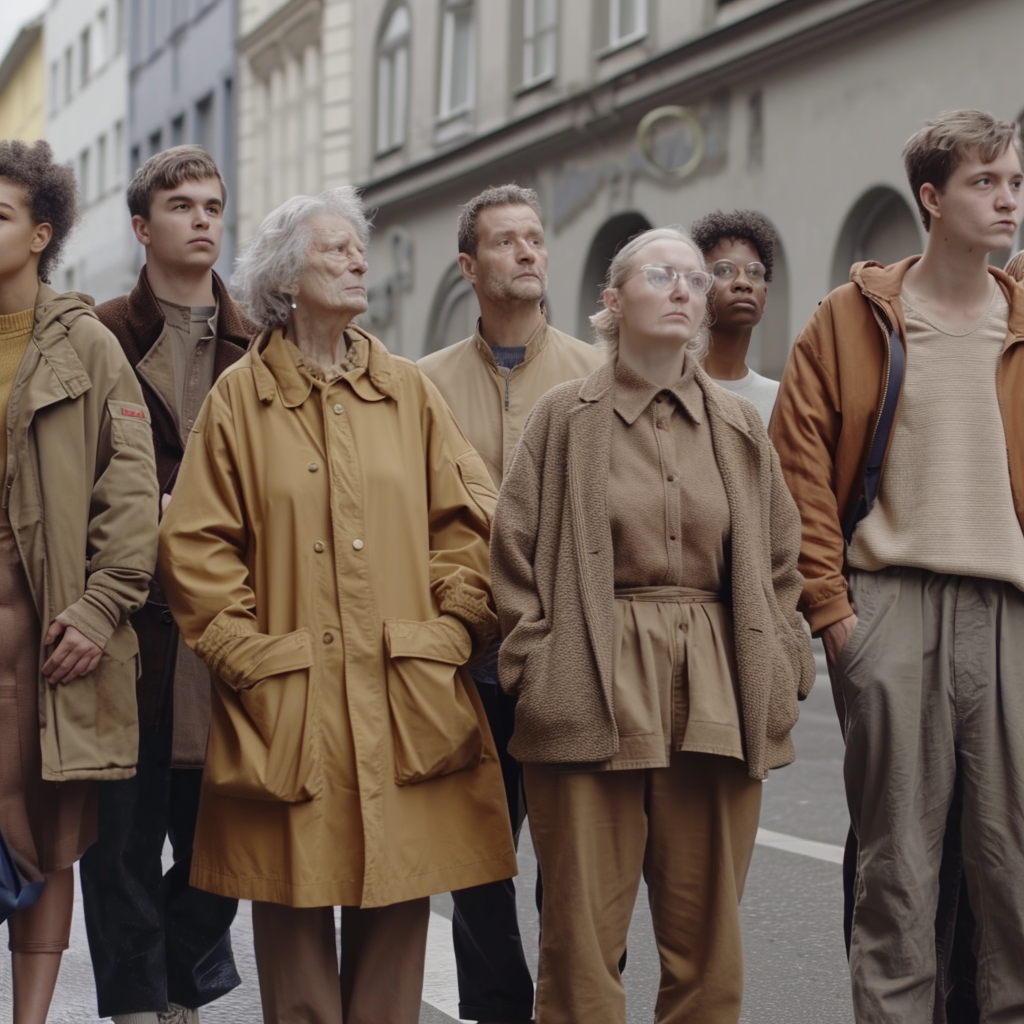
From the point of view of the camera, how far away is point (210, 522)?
4273 millimetres

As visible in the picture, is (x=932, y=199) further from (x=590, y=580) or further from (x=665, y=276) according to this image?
(x=590, y=580)

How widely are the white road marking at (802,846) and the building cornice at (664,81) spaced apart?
9.79 metres

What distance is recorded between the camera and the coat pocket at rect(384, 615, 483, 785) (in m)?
4.24

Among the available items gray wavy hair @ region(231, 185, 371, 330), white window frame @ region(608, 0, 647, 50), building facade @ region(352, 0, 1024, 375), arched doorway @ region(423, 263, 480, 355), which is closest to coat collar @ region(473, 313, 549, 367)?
gray wavy hair @ region(231, 185, 371, 330)

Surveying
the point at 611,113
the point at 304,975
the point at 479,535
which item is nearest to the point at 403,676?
the point at 479,535

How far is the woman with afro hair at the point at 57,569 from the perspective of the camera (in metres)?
4.42

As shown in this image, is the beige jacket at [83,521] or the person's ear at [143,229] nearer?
the beige jacket at [83,521]

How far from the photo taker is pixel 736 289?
18.2 feet

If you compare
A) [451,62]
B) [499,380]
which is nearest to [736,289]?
[499,380]

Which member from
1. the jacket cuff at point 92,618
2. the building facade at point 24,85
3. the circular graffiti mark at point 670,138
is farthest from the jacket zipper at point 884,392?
the building facade at point 24,85

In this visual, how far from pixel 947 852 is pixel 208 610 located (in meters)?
1.79

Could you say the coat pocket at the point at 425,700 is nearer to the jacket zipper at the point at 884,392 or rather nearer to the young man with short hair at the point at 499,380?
the young man with short hair at the point at 499,380

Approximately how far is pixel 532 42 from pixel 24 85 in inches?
1682

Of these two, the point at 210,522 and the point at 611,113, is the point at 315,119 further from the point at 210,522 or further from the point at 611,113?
the point at 210,522
